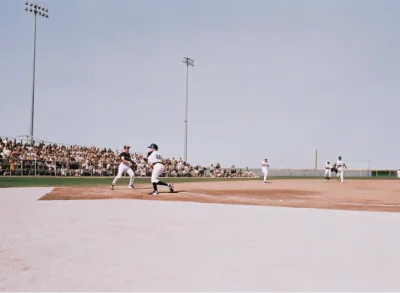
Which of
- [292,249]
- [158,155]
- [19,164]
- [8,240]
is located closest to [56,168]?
[19,164]

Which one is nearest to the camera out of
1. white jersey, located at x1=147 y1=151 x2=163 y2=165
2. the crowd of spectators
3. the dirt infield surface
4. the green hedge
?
the dirt infield surface

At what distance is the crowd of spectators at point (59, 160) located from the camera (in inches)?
1109

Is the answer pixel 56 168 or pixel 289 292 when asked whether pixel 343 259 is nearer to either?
pixel 289 292

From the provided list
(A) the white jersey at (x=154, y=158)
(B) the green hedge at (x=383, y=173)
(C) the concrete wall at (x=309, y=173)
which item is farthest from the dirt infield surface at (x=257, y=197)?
(B) the green hedge at (x=383, y=173)

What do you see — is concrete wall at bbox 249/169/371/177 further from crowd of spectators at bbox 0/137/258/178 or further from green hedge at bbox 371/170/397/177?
crowd of spectators at bbox 0/137/258/178

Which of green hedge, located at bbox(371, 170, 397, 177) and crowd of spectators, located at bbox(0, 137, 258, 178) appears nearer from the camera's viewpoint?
crowd of spectators, located at bbox(0, 137, 258, 178)

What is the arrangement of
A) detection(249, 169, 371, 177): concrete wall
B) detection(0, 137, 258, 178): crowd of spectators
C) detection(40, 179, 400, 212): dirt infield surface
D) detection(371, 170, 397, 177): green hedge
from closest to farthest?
detection(40, 179, 400, 212): dirt infield surface
detection(0, 137, 258, 178): crowd of spectators
detection(371, 170, 397, 177): green hedge
detection(249, 169, 371, 177): concrete wall

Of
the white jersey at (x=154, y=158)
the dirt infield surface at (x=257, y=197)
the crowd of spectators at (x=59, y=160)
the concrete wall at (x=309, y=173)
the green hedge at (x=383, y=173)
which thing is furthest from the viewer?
the concrete wall at (x=309, y=173)

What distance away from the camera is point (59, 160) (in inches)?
1224

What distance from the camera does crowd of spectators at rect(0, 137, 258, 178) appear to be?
1109 inches

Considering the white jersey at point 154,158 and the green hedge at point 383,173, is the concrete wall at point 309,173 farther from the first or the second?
the white jersey at point 154,158

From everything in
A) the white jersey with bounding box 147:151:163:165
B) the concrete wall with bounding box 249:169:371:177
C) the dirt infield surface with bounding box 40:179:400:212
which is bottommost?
the concrete wall with bounding box 249:169:371:177

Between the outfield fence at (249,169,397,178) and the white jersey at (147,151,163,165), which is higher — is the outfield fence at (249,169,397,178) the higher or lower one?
the lower one

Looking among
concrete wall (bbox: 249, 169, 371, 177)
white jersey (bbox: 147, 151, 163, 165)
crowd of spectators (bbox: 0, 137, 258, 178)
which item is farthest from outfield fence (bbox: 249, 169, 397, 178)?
white jersey (bbox: 147, 151, 163, 165)
